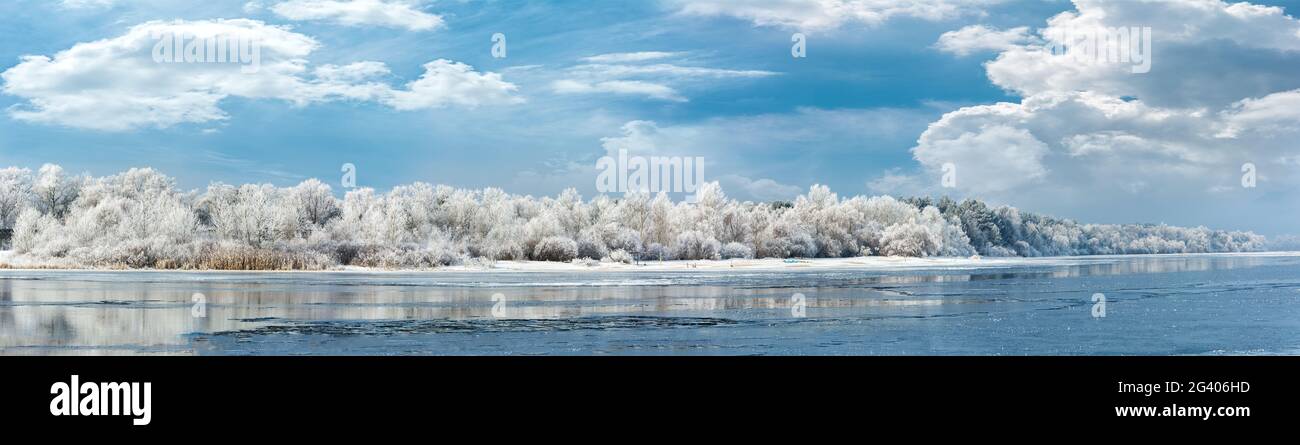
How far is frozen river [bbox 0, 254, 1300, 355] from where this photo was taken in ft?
38.5

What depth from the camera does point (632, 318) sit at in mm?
15000

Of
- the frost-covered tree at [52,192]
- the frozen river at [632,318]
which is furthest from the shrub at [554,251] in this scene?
the frost-covered tree at [52,192]

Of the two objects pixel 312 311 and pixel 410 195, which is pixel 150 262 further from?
pixel 312 311

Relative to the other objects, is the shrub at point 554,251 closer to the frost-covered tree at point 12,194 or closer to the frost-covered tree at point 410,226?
the frost-covered tree at point 410,226

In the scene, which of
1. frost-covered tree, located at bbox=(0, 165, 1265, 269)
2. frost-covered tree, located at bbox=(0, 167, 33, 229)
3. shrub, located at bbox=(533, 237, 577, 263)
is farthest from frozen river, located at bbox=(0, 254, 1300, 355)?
frost-covered tree, located at bbox=(0, 167, 33, 229)

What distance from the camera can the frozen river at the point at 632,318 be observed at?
1173cm

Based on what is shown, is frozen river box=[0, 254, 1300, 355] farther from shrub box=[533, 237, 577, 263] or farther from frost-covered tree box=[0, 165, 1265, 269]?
shrub box=[533, 237, 577, 263]

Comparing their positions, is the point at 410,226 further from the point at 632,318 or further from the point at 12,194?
the point at 632,318

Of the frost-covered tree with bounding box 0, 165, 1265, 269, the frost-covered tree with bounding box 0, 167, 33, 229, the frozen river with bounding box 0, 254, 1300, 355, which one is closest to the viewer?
the frozen river with bounding box 0, 254, 1300, 355
